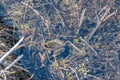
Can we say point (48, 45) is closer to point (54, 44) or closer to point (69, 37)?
point (54, 44)

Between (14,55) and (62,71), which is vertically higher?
(14,55)

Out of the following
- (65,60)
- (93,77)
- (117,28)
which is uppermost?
(117,28)

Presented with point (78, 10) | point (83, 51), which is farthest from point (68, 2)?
point (83, 51)

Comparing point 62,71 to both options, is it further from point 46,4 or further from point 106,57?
point 46,4

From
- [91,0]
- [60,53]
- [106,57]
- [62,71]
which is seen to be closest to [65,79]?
[62,71]

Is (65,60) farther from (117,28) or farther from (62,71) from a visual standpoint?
(117,28)

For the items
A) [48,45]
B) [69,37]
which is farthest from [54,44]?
[69,37]

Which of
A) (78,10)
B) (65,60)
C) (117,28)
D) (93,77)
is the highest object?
(78,10)

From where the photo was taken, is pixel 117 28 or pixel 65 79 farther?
pixel 117 28

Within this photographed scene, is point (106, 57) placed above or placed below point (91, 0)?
below
